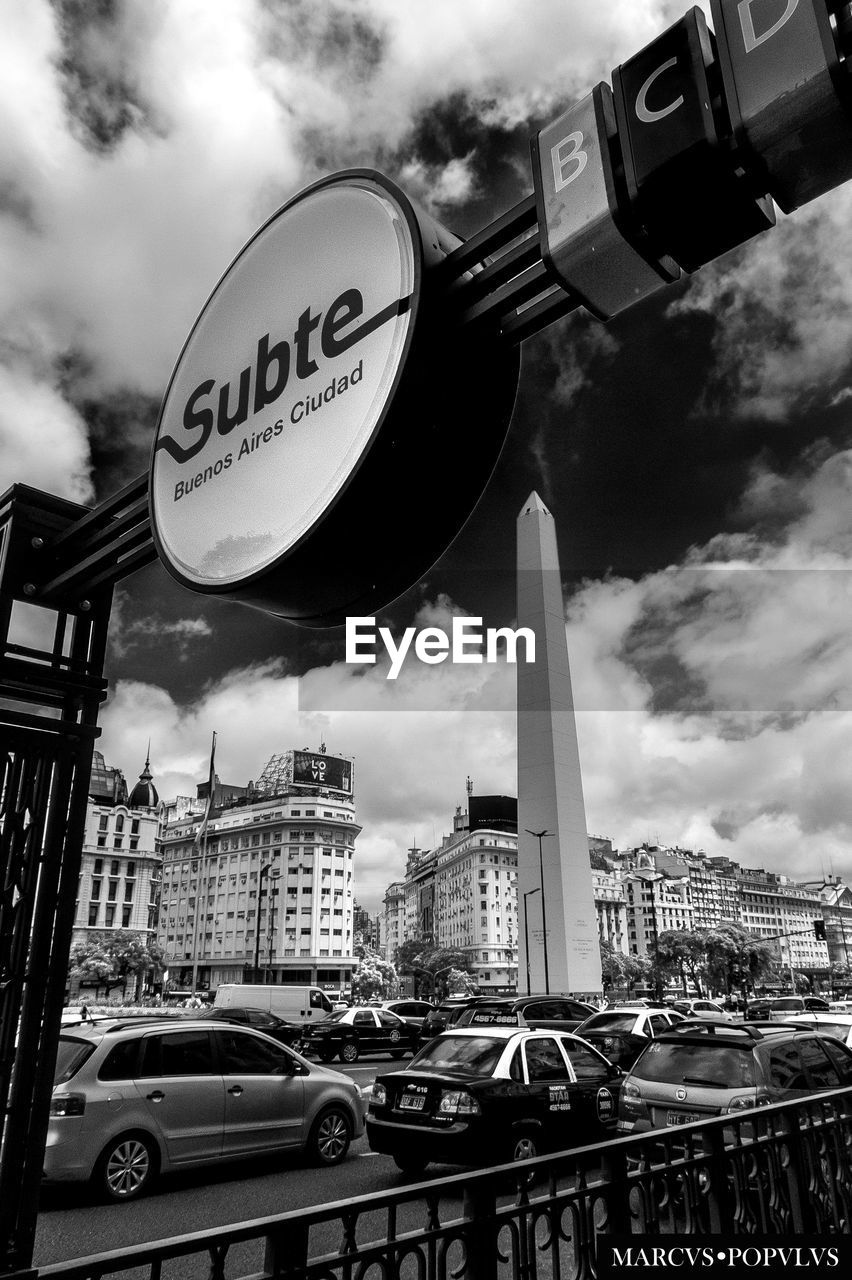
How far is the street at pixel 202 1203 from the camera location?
667 centimetres

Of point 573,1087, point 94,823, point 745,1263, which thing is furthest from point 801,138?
point 94,823

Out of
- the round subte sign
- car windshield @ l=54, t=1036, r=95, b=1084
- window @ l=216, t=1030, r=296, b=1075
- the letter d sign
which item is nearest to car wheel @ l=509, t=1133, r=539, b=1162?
window @ l=216, t=1030, r=296, b=1075

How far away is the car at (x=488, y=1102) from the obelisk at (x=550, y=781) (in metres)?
35.9

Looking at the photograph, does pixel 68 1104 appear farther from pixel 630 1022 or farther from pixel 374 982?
pixel 374 982

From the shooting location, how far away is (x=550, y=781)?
4594 cm

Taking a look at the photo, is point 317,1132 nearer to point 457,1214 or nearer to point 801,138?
point 457,1214

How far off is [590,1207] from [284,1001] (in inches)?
1292

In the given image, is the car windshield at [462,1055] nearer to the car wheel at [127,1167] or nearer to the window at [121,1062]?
the car wheel at [127,1167]

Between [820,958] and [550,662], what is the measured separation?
545 ft

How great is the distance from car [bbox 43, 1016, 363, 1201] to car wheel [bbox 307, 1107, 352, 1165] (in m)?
0.01

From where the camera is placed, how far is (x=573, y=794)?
4716 centimetres

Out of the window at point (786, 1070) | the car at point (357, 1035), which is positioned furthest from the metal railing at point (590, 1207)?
the car at point (357, 1035)

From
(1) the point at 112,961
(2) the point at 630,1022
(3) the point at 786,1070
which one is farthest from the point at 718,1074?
(1) the point at 112,961

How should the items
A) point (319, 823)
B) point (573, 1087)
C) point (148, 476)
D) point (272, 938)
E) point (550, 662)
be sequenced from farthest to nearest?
point (319, 823), point (272, 938), point (550, 662), point (573, 1087), point (148, 476)
